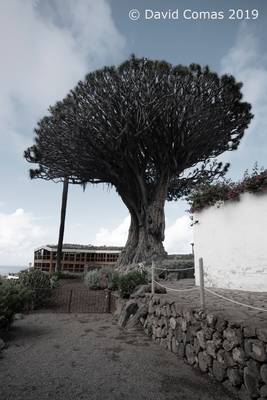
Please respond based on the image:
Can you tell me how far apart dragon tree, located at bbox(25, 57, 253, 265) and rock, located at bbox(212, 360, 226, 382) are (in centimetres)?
1249

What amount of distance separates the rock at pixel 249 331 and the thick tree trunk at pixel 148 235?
13.1 meters

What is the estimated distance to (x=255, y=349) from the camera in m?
3.97

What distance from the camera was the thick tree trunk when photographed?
1762cm

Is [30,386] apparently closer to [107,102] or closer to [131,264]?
[131,264]

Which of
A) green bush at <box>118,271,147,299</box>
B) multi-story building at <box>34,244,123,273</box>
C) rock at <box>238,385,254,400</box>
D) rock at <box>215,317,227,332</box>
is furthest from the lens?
multi-story building at <box>34,244,123,273</box>

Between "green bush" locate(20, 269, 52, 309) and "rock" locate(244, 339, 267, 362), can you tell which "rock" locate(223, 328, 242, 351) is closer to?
"rock" locate(244, 339, 267, 362)

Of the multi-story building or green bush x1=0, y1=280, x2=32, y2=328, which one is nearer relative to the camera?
A: green bush x1=0, y1=280, x2=32, y2=328

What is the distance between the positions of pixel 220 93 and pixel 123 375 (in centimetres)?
1710

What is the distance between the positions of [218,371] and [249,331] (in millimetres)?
1108

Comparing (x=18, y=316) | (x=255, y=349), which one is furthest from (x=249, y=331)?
(x=18, y=316)

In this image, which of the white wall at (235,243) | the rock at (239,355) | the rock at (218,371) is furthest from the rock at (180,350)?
the white wall at (235,243)

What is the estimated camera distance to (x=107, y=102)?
1714 cm

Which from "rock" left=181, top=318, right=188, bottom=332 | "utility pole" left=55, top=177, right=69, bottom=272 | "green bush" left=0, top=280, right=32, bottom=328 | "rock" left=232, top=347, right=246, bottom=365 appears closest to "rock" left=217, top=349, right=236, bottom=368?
"rock" left=232, top=347, right=246, bottom=365

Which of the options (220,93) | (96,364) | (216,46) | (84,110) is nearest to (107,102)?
(84,110)
